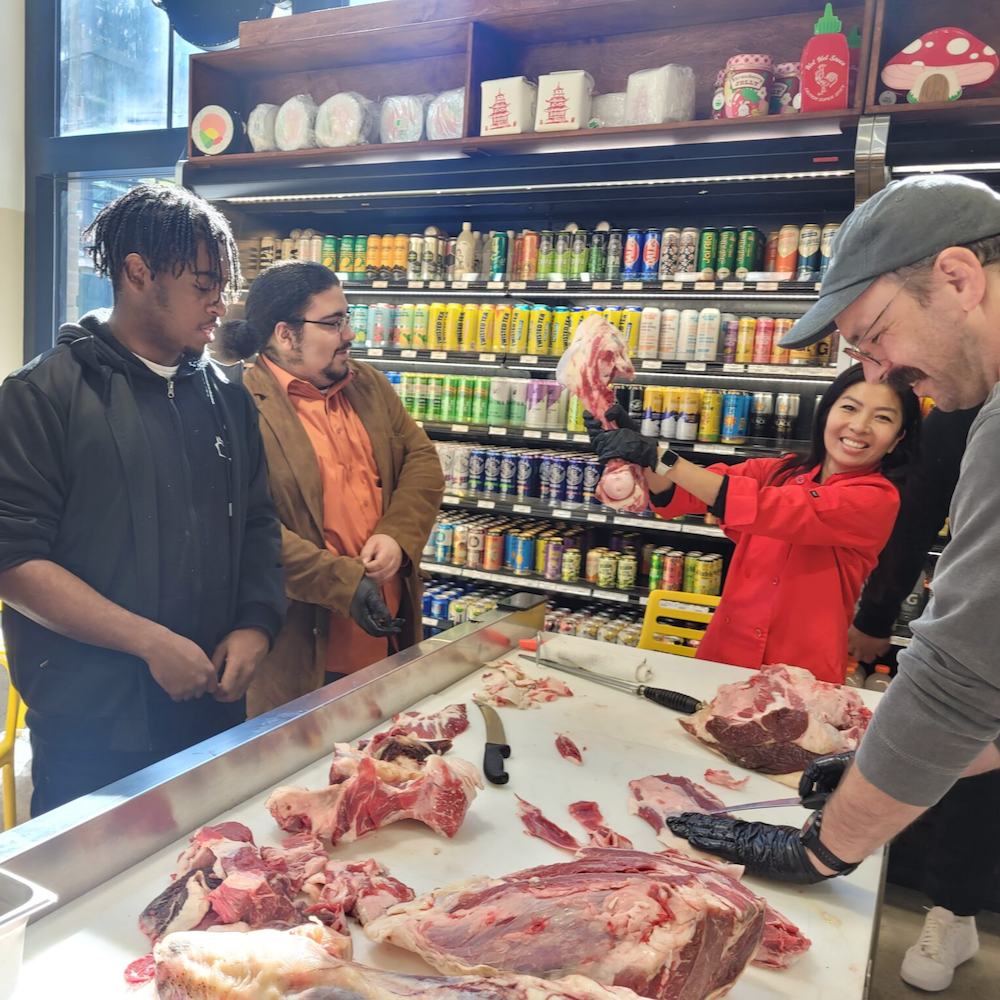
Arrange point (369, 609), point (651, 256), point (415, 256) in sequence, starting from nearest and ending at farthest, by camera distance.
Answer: point (369, 609) → point (651, 256) → point (415, 256)

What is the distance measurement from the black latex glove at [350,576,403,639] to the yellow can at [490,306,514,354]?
2.28 meters

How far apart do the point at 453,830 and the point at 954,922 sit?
2310 millimetres

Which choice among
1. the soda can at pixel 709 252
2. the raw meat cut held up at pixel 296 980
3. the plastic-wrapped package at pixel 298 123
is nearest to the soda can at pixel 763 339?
the soda can at pixel 709 252

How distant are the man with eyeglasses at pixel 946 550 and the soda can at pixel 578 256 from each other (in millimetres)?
2891

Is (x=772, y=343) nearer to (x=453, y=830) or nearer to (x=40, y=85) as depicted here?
(x=453, y=830)

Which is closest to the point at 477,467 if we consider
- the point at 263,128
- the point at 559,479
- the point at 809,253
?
the point at 559,479

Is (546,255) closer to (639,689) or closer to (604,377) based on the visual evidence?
(604,377)

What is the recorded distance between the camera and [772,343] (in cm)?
384

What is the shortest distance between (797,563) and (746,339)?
1.60m

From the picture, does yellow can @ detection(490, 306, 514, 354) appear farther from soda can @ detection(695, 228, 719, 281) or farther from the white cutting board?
the white cutting board

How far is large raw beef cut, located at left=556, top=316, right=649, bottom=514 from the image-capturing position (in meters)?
2.52

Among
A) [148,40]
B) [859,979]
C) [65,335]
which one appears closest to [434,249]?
[65,335]

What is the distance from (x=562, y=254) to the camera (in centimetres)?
430

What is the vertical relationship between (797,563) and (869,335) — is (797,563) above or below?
below
